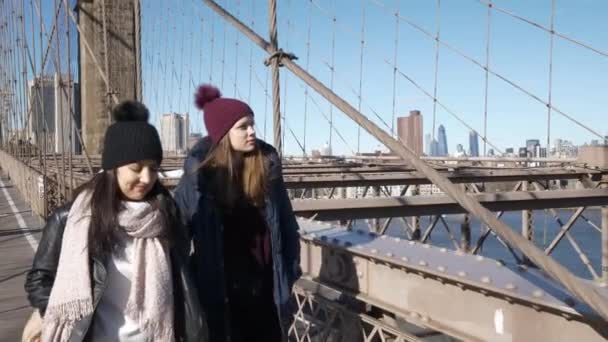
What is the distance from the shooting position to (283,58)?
3.36 metres

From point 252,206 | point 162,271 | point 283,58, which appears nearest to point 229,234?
point 252,206

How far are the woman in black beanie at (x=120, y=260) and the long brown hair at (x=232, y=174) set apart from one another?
0.88 ft

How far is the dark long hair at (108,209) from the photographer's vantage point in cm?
186

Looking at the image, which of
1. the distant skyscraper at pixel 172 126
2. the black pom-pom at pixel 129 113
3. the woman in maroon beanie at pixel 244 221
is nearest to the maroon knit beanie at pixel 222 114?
the woman in maroon beanie at pixel 244 221

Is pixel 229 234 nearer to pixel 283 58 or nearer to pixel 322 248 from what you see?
pixel 322 248

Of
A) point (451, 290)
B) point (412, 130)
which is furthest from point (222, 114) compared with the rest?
point (412, 130)

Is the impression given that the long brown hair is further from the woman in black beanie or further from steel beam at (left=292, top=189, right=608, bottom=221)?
steel beam at (left=292, top=189, right=608, bottom=221)

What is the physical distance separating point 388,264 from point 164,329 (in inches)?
34.8

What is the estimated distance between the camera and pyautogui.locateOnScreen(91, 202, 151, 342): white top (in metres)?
1.87

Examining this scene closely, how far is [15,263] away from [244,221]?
6.46m

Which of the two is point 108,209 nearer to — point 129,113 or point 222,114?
point 129,113

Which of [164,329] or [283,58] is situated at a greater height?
[283,58]

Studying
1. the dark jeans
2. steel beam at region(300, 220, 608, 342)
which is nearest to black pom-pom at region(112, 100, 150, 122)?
the dark jeans

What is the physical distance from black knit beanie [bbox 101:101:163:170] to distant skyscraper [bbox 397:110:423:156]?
54.4 feet
